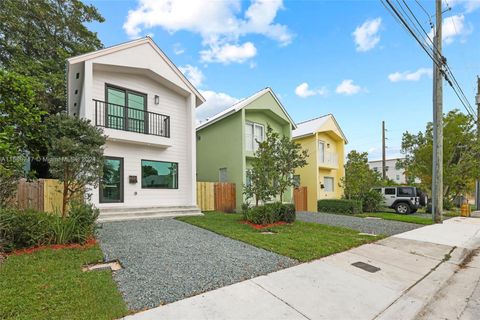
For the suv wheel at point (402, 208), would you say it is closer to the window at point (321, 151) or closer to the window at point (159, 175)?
the window at point (321, 151)

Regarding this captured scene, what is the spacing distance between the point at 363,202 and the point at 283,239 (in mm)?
11817

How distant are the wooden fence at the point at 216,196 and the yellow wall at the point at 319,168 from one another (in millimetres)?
6429

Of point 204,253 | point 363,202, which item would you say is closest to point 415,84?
point 363,202

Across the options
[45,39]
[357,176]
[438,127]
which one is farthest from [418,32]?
[45,39]

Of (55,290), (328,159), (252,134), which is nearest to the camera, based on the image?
(55,290)

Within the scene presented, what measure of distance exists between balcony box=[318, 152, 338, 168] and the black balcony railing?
11.9 metres

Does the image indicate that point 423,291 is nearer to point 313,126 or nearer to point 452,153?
point 313,126

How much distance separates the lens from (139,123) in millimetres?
12039

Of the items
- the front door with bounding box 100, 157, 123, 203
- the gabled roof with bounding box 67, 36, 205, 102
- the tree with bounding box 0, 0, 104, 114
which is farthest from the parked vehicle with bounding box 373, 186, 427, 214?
the tree with bounding box 0, 0, 104, 114

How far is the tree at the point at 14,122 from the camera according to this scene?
5.48 m

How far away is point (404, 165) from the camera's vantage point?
70.9 ft

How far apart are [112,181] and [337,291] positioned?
9972mm

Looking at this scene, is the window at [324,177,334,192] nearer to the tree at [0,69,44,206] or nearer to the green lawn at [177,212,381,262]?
the green lawn at [177,212,381,262]

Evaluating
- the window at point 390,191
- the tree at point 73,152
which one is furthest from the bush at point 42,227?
the window at point 390,191
